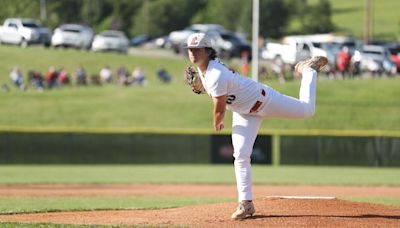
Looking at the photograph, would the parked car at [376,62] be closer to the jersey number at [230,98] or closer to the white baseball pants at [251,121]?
the white baseball pants at [251,121]

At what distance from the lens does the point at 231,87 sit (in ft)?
30.7

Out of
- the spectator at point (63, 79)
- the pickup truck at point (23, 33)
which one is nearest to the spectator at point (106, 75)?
the spectator at point (63, 79)

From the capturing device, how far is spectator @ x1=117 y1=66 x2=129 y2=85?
44000mm

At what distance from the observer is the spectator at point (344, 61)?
130 ft

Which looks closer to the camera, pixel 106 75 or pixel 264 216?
pixel 264 216

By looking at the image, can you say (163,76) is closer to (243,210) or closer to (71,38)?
(71,38)

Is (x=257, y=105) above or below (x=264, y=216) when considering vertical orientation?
above

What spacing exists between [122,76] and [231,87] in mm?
35205

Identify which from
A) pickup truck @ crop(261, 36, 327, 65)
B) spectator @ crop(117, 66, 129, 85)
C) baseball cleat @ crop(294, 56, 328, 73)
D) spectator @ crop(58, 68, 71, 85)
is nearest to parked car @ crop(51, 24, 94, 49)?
spectator @ crop(117, 66, 129, 85)

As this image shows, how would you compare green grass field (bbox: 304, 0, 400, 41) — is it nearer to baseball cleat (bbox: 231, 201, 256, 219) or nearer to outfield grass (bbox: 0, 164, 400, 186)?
outfield grass (bbox: 0, 164, 400, 186)

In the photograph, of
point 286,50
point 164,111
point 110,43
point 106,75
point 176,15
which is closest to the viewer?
point 164,111

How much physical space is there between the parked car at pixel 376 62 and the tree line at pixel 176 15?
85.6 feet

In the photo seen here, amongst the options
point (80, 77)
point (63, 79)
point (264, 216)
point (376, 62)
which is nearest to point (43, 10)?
point (80, 77)

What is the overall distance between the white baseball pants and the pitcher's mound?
0.47m
